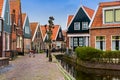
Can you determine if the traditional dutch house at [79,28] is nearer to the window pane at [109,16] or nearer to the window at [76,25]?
the window at [76,25]

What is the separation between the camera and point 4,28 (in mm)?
40375

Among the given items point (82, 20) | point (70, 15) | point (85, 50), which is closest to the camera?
point (85, 50)

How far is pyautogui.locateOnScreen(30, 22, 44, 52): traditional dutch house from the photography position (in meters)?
81.7

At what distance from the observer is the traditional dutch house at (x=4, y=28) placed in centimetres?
3812

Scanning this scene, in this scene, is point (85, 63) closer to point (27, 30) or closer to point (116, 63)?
point (116, 63)

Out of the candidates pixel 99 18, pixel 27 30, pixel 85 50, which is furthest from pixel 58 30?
pixel 85 50

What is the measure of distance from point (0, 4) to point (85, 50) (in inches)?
487

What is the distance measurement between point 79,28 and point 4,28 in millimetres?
23823

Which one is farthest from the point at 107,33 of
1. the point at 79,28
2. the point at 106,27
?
the point at 79,28

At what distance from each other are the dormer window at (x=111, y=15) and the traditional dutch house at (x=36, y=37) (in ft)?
134

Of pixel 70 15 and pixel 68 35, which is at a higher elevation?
pixel 70 15

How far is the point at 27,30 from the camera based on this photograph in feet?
245

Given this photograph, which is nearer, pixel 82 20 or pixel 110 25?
pixel 110 25

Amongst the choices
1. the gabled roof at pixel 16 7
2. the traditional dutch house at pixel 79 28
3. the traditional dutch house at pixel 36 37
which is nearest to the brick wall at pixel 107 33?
the traditional dutch house at pixel 79 28
